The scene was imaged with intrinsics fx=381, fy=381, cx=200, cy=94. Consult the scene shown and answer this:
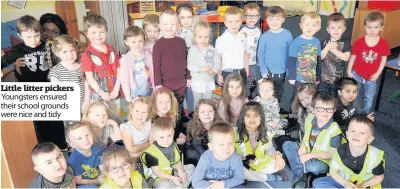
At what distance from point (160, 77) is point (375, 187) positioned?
69.8 inches

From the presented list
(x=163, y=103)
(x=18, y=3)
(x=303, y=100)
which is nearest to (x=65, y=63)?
(x=163, y=103)

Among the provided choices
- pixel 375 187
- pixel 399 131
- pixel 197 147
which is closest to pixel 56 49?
pixel 197 147

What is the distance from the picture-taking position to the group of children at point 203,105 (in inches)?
94.3

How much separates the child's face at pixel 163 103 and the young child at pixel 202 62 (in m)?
0.43

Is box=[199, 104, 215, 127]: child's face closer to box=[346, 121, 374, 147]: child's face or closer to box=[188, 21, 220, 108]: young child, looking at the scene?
box=[188, 21, 220, 108]: young child

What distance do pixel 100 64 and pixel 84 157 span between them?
809mm

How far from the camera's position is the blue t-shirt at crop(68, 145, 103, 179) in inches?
96.4

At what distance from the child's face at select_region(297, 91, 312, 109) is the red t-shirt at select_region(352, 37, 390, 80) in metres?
0.66

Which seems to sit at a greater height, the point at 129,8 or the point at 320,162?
the point at 129,8

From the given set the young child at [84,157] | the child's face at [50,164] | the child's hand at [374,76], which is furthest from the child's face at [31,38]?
the child's hand at [374,76]

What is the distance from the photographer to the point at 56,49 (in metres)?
2.85

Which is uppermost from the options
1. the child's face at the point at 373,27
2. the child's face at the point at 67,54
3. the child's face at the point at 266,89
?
the child's face at the point at 373,27

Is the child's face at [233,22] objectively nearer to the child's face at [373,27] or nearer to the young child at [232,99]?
the young child at [232,99]

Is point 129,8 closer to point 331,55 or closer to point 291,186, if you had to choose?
→ point 331,55
